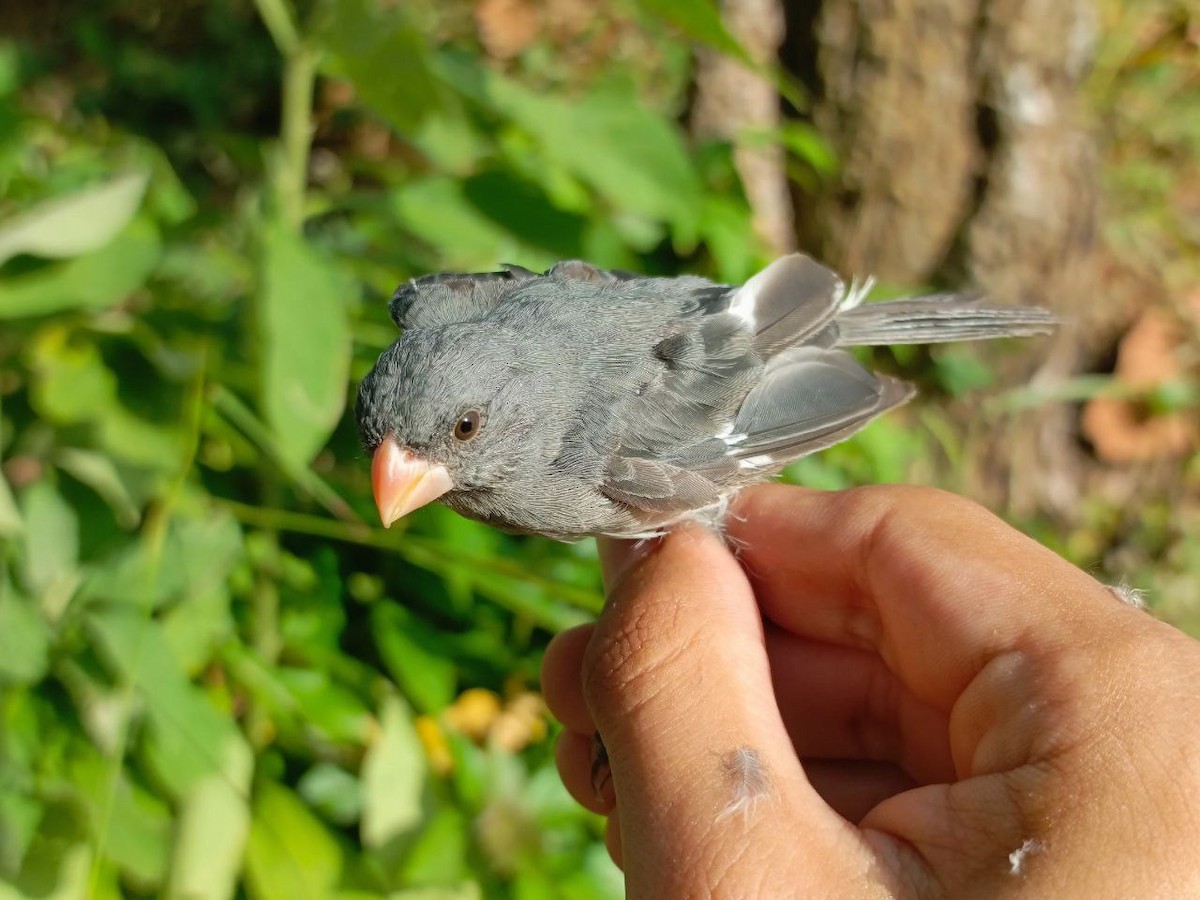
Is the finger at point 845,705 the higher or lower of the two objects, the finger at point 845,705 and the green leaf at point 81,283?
the lower

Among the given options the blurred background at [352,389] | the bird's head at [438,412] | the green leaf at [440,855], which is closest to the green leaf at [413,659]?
the blurred background at [352,389]

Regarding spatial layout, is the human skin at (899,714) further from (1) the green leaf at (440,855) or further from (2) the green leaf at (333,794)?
(2) the green leaf at (333,794)

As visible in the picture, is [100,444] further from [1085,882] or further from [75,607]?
[1085,882]

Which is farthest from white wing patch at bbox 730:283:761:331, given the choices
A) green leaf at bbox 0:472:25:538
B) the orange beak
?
green leaf at bbox 0:472:25:538

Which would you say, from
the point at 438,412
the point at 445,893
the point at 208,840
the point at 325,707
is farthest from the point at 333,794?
the point at 438,412

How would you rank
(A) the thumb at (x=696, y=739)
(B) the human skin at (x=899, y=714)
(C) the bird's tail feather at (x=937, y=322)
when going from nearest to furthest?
(B) the human skin at (x=899, y=714) → (A) the thumb at (x=696, y=739) → (C) the bird's tail feather at (x=937, y=322)

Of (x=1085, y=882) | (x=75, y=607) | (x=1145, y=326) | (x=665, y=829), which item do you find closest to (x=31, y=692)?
(x=75, y=607)

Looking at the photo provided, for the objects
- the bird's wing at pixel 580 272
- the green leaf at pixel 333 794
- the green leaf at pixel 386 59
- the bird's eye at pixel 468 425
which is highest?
the green leaf at pixel 386 59
